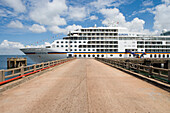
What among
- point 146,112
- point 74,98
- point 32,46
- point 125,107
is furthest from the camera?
point 32,46

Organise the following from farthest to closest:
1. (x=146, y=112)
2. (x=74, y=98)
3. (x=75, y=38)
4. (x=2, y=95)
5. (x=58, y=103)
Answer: (x=75, y=38)
(x=2, y=95)
(x=74, y=98)
(x=58, y=103)
(x=146, y=112)

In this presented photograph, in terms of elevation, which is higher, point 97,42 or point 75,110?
point 97,42

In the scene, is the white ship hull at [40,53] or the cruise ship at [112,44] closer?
the white ship hull at [40,53]

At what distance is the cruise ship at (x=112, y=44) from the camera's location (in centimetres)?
6306

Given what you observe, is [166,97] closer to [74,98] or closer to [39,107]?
[74,98]

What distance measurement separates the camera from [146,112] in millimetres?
4219

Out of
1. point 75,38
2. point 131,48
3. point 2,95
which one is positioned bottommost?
point 2,95

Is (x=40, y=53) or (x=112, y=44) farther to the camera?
(x=112, y=44)

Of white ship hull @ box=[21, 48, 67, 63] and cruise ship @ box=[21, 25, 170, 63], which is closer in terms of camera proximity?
white ship hull @ box=[21, 48, 67, 63]

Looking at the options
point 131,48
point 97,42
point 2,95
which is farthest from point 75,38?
point 2,95

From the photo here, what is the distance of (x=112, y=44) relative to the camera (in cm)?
6488

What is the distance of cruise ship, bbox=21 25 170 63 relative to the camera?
63.1 metres

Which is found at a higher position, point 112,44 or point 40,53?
point 112,44

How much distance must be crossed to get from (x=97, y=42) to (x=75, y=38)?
11.8 meters
